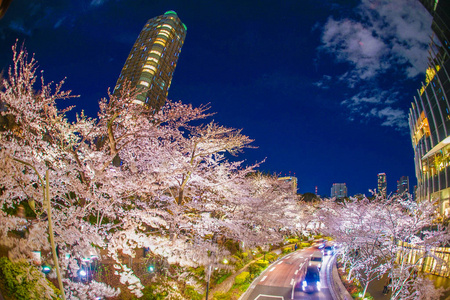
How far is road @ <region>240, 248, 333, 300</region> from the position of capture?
18.6 metres

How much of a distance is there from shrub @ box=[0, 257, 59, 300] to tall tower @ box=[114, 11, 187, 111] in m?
71.7

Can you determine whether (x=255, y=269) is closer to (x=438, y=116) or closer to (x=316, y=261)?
(x=316, y=261)

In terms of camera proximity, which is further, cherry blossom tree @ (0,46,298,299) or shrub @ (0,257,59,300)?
cherry blossom tree @ (0,46,298,299)

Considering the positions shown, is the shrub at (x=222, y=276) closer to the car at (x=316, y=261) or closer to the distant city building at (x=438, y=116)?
the car at (x=316, y=261)

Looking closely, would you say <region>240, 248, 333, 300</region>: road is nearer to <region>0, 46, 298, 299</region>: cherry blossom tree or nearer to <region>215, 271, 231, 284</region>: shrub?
<region>215, 271, 231, 284</region>: shrub

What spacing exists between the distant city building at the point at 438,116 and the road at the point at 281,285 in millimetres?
21005

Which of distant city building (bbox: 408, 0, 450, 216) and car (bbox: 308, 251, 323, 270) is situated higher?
distant city building (bbox: 408, 0, 450, 216)

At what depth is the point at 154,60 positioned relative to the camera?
3162 inches

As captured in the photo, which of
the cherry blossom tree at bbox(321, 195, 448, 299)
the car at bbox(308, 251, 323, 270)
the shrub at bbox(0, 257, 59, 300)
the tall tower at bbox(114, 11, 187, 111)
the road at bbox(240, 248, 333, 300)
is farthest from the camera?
the tall tower at bbox(114, 11, 187, 111)

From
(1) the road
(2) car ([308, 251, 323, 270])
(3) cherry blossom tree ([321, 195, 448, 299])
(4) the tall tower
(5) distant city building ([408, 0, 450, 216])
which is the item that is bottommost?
(1) the road

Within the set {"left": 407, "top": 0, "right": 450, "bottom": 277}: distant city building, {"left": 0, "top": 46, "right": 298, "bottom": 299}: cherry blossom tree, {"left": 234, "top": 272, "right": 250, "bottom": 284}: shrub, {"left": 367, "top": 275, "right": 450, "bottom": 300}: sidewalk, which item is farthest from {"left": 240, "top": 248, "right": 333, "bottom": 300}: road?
{"left": 407, "top": 0, "right": 450, "bottom": 277}: distant city building

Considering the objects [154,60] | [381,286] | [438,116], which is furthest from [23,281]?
[154,60]

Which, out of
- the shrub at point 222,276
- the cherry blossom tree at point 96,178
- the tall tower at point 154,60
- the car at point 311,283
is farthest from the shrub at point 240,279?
the tall tower at point 154,60

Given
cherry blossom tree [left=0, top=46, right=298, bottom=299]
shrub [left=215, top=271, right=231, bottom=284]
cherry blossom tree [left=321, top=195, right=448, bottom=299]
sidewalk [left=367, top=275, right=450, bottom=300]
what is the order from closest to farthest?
cherry blossom tree [left=0, top=46, right=298, bottom=299], cherry blossom tree [left=321, top=195, right=448, bottom=299], shrub [left=215, top=271, right=231, bottom=284], sidewalk [left=367, top=275, right=450, bottom=300]
